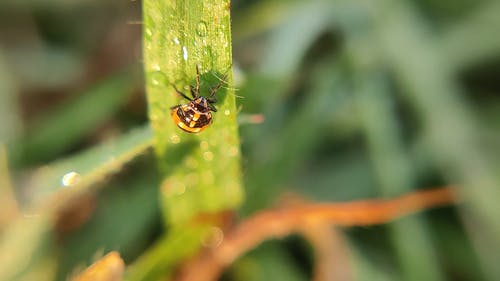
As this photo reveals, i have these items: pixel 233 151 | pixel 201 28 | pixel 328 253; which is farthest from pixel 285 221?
pixel 201 28

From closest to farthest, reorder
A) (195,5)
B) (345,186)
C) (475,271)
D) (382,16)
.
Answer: (195,5) < (475,271) < (345,186) < (382,16)

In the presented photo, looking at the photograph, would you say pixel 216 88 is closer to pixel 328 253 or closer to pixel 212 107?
pixel 212 107

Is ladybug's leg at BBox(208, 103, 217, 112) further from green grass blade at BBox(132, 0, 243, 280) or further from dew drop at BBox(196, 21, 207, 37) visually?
dew drop at BBox(196, 21, 207, 37)

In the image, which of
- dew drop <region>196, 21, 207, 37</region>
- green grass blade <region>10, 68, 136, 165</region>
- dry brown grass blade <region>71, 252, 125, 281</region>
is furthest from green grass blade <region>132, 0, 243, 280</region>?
green grass blade <region>10, 68, 136, 165</region>

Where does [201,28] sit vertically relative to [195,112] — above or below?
above

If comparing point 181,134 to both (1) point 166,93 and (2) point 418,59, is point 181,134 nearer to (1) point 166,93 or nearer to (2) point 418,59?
(1) point 166,93

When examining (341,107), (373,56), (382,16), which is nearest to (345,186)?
(341,107)

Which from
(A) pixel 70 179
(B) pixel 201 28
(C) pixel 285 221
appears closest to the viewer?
(B) pixel 201 28
